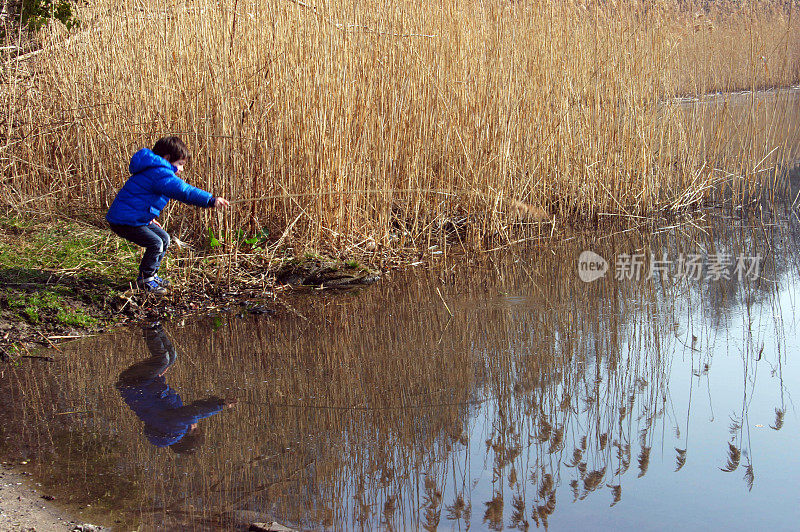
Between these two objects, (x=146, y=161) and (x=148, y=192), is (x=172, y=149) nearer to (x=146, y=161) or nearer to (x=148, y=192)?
(x=146, y=161)

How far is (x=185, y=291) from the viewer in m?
4.54

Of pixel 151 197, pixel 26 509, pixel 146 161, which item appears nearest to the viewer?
pixel 26 509

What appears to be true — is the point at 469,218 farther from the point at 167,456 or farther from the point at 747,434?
the point at 167,456

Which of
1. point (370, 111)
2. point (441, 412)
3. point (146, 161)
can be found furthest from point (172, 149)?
point (441, 412)

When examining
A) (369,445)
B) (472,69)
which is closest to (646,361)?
(369,445)

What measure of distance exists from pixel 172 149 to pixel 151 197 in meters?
0.32

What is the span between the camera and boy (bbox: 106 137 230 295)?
4.15 metres

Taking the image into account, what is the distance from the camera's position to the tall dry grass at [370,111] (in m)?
4.88

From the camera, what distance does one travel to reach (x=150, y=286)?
4395 mm

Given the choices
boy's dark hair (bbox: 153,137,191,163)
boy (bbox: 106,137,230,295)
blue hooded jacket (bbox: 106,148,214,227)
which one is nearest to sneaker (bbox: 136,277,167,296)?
boy (bbox: 106,137,230,295)

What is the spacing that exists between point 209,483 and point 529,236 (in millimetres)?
4247

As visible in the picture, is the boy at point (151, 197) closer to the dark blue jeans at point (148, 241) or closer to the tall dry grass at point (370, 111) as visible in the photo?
the dark blue jeans at point (148, 241)

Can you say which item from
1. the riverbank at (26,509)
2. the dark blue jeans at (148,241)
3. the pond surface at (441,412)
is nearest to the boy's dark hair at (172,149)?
the dark blue jeans at (148,241)

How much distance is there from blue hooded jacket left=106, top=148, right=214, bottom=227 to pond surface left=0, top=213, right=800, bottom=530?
71cm
